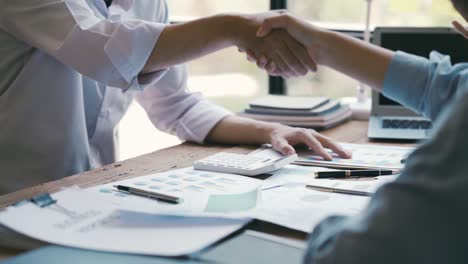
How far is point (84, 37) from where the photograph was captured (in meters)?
1.48

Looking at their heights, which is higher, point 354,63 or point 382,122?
point 354,63

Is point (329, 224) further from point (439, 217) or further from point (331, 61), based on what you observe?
point (331, 61)

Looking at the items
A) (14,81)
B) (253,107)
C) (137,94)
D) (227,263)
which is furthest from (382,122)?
(227,263)

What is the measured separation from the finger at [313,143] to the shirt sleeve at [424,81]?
0.20 m

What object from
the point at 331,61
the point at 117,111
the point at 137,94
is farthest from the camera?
the point at 137,94

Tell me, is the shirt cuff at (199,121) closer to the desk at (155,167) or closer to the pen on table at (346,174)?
the desk at (155,167)

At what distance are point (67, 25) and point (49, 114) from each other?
0.24m

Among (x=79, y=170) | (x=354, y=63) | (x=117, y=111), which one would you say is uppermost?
(x=354, y=63)

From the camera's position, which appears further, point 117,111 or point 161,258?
point 117,111

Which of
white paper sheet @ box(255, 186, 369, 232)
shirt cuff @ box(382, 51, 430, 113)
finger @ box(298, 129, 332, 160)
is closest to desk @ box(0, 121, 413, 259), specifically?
white paper sheet @ box(255, 186, 369, 232)

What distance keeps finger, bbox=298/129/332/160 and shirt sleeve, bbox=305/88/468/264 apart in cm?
86

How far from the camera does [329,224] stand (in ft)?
2.73

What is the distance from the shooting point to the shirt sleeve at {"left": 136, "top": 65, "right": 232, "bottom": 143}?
1.85m

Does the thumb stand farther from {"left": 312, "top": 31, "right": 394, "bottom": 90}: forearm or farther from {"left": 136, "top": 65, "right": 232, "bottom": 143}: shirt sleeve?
{"left": 136, "top": 65, "right": 232, "bottom": 143}: shirt sleeve
